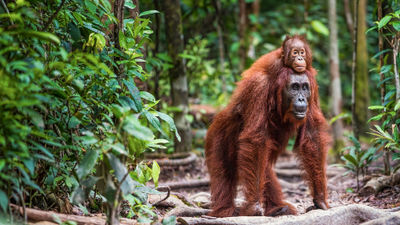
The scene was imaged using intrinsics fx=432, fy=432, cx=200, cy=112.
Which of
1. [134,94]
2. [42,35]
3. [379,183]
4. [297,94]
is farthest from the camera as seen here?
[379,183]

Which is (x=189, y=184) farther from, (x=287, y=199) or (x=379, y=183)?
(x=379, y=183)

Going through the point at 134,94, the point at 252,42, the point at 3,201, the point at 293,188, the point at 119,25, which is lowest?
the point at 293,188

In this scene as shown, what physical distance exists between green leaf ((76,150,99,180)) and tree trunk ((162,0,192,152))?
3.59 m

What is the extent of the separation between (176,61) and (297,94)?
2.46 meters

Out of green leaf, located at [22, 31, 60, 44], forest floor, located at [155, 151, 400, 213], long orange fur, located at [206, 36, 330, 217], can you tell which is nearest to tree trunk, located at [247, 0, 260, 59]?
forest floor, located at [155, 151, 400, 213]

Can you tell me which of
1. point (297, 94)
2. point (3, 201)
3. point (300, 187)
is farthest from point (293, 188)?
point (3, 201)

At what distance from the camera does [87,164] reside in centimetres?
273

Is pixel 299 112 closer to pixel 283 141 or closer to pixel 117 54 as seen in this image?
pixel 283 141

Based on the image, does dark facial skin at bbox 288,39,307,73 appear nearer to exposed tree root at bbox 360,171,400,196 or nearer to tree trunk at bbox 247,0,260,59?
exposed tree root at bbox 360,171,400,196

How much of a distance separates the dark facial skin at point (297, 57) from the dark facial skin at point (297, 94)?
8 centimetres

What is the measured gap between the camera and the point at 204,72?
8.38 metres

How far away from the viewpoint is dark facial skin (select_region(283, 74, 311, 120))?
4.30 meters

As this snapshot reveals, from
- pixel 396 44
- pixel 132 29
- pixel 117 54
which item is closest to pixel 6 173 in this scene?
pixel 117 54

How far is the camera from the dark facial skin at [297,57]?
435cm
